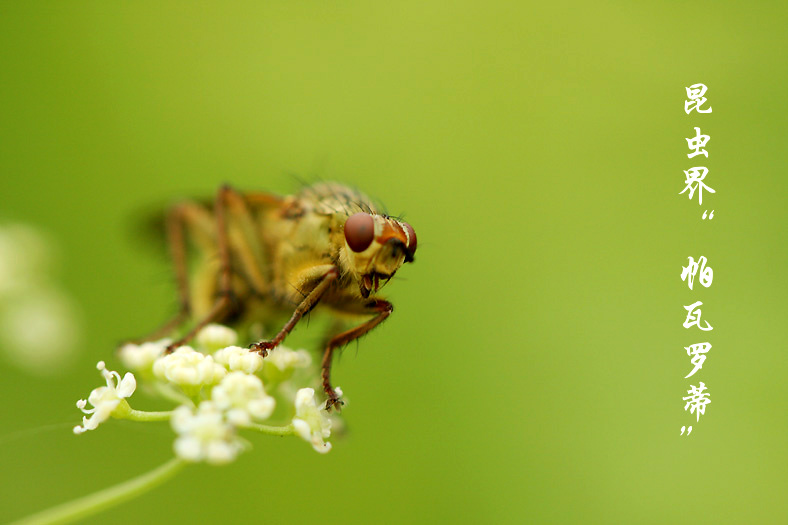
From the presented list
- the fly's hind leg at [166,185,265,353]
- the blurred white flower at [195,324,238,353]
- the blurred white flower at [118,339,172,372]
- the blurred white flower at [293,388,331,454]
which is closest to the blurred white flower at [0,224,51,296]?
the fly's hind leg at [166,185,265,353]

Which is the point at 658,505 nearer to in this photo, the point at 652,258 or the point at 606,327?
the point at 606,327

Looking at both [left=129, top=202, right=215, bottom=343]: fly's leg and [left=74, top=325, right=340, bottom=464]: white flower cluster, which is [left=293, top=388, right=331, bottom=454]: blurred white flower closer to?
[left=74, top=325, right=340, bottom=464]: white flower cluster

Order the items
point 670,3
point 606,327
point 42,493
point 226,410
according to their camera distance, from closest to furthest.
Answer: point 226,410, point 42,493, point 606,327, point 670,3

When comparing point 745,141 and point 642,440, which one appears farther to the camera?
point 745,141

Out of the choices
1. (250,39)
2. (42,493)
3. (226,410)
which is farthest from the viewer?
(250,39)

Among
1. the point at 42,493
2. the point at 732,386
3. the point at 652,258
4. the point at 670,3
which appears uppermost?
the point at 670,3

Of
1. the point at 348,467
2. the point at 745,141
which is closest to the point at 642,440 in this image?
the point at 348,467

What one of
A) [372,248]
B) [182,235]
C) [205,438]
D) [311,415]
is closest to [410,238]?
[372,248]

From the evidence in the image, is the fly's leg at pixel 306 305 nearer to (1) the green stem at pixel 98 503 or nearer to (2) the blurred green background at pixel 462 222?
(1) the green stem at pixel 98 503

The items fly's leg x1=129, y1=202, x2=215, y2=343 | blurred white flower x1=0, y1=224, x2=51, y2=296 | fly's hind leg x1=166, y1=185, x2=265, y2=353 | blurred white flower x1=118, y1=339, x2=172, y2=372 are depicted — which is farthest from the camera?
blurred white flower x1=0, y1=224, x2=51, y2=296
